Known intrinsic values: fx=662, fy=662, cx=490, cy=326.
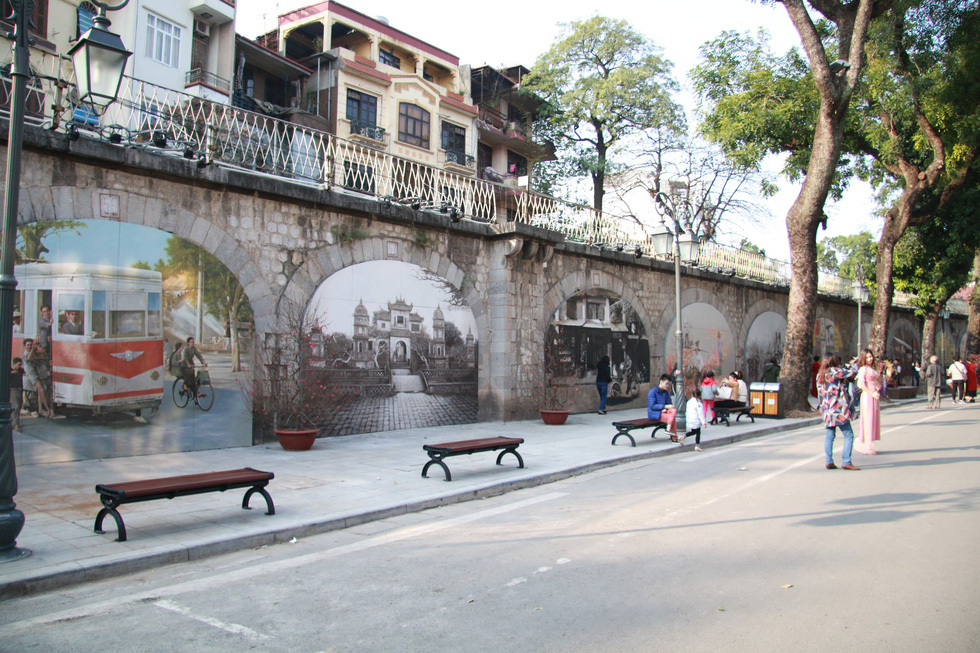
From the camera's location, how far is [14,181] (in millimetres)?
5426

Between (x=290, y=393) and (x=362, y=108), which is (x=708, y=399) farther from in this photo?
(x=362, y=108)

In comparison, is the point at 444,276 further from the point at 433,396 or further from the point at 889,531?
the point at 889,531

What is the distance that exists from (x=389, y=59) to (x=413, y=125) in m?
3.91

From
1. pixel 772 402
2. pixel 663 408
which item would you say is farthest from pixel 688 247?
pixel 772 402

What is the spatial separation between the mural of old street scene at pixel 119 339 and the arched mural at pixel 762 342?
20030 mm

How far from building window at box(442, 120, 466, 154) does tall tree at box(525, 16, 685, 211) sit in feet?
15.9

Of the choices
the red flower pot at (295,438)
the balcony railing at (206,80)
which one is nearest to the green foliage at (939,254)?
the red flower pot at (295,438)

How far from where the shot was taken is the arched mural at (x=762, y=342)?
2536cm

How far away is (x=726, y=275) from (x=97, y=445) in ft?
66.6

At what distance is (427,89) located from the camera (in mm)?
34500

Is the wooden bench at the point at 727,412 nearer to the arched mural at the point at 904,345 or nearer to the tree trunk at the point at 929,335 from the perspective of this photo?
the tree trunk at the point at 929,335

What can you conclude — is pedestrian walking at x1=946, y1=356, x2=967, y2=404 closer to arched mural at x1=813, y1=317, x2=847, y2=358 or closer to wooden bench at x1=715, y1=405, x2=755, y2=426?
arched mural at x1=813, y1=317, x2=847, y2=358

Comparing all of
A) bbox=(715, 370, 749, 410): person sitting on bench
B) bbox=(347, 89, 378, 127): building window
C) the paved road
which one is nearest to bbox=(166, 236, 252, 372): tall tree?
the paved road

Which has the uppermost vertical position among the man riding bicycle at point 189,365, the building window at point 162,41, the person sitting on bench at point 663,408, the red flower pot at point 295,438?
the building window at point 162,41
